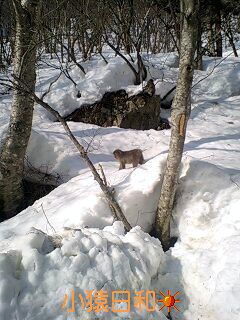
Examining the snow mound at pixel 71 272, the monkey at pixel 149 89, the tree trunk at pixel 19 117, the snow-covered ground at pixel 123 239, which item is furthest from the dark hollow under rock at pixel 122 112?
the snow mound at pixel 71 272

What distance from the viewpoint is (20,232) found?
4344 millimetres

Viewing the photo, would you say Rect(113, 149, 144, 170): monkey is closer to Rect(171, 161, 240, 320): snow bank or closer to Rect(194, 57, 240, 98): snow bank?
Rect(171, 161, 240, 320): snow bank

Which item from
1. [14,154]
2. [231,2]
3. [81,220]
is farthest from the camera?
[231,2]

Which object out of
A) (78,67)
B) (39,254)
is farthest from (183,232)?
(78,67)

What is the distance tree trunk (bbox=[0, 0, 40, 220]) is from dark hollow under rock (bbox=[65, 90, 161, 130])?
376 centimetres

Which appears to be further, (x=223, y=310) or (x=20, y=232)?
(x=20, y=232)

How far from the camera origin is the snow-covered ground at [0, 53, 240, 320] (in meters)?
2.62

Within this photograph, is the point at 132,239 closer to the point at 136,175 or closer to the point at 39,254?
the point at 39,254

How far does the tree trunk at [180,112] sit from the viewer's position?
3.32 m

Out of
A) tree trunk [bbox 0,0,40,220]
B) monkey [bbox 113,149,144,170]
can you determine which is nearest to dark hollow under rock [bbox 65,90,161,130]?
monkey [bbox 113,149,144,170]

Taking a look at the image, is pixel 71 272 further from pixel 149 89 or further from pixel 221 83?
pixel 221 83

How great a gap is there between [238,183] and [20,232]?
3.08m

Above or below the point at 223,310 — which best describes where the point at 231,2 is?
above

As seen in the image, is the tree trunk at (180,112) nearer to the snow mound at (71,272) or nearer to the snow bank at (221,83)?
the snow mound at (71,272)
